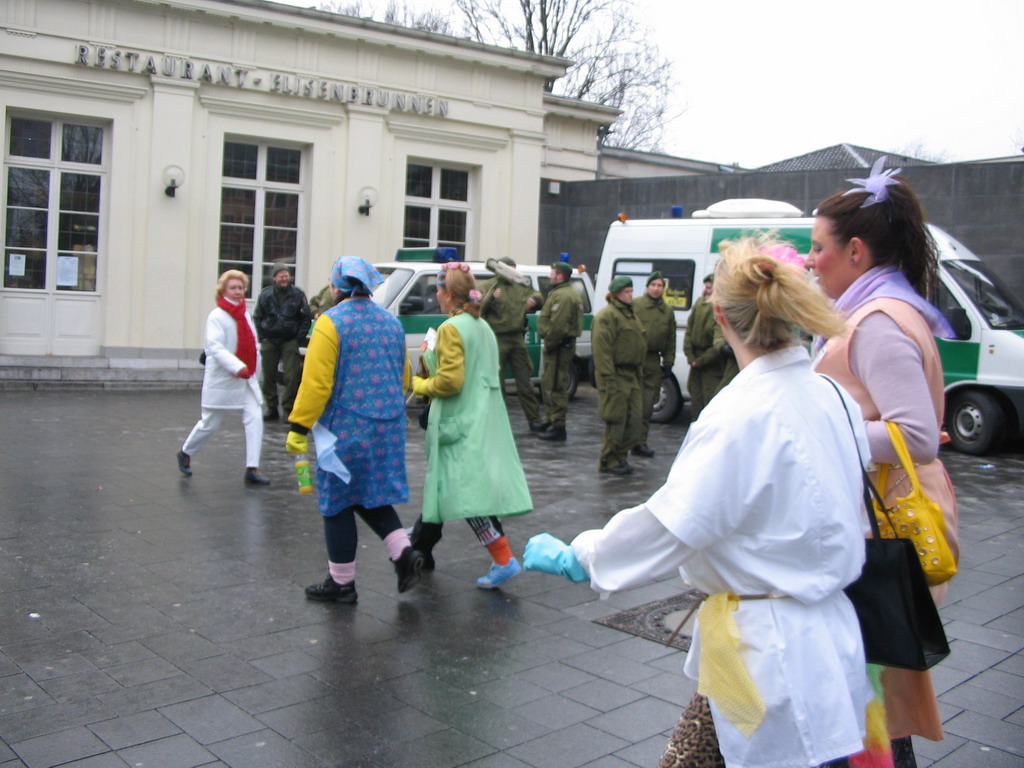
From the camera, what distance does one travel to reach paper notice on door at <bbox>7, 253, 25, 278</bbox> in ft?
52.9

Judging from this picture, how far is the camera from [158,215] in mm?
16781

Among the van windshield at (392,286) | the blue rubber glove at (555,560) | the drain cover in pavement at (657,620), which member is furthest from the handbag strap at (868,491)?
the van windshield at (392,286)

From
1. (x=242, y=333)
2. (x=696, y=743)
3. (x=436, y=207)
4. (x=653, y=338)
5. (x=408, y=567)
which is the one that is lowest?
(x=408, y=567)

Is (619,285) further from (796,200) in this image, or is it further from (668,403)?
(796,200)

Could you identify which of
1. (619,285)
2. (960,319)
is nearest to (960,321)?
(960,319)

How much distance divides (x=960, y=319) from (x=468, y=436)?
24.9 ft

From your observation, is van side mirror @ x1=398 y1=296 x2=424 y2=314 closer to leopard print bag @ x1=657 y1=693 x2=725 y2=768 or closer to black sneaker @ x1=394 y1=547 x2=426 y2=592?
black sneaker @ x1=394 y1=547 x2=426 y2=592

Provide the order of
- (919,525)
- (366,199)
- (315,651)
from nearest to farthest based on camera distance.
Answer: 1. (919,525)
2. (315,651)
3. (366,199)

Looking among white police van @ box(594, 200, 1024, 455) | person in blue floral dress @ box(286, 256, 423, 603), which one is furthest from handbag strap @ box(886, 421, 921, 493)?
white police van @ box(594, 200, 1024, 455)

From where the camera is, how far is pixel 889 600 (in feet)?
8.17

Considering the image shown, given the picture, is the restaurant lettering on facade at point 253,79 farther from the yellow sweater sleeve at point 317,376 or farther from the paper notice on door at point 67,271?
the yellow sweater sleeve at point 317,376

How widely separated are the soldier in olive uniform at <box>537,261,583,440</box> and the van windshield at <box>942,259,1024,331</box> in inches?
166

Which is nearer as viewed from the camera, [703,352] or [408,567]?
[408,567]

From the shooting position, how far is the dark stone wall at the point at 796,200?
1471cm
